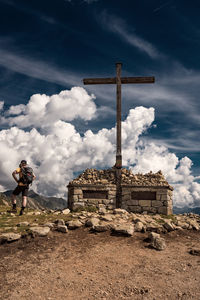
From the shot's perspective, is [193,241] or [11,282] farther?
[193,241]

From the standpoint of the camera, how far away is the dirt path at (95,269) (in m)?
5.27

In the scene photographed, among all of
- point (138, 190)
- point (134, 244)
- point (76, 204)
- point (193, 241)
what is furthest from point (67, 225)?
point (138, 190)

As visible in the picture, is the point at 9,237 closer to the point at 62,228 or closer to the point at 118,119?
the point at 62,228

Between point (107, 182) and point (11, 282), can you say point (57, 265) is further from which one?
point (107, 182)

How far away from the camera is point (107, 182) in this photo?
1459 cm

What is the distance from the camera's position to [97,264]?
6391mm

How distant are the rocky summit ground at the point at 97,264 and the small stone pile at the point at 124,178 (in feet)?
18.2

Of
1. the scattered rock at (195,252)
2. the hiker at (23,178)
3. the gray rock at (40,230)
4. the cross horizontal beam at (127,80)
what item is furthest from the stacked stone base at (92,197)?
the scattered rock at (195,252)

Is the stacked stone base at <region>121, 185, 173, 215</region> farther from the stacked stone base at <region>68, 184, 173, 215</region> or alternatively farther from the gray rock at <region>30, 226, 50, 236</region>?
the gray rock at <region>30, 226, 50, 236</region>

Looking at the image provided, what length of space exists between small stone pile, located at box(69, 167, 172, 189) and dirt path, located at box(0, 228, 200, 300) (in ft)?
20.8

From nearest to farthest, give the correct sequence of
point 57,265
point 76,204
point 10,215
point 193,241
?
1. point 57,265
2. point 193,241
3. point 10,215
4. point 76,204

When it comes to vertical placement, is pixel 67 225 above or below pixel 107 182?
below

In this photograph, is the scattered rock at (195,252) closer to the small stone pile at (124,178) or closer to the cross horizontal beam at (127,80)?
the small stone pile at (124,178)

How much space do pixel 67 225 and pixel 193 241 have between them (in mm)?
4300
